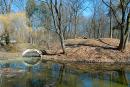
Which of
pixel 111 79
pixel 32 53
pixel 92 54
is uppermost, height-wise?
pixel 92 54

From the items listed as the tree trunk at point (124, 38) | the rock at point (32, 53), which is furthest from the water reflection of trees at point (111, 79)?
the rock at point (32, 53)

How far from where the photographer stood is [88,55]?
2731 centimetres

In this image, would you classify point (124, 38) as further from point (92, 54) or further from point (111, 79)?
point (111, 79)

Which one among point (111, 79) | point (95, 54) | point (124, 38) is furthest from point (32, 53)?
point (111, 79)

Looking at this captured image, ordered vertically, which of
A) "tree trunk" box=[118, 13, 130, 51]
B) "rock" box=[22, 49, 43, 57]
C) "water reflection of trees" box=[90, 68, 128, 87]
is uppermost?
"tree trunk" box=[118, 13, 130, 51]

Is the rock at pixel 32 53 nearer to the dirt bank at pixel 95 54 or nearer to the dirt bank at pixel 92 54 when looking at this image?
the dirt bank at pixel 92 54

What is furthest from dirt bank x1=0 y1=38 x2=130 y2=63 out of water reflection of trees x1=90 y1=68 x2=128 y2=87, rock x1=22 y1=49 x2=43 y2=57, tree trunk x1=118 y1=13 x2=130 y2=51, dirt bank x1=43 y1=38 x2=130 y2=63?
water reflection of trees x1=90 y1=68 x2=128 y2=87

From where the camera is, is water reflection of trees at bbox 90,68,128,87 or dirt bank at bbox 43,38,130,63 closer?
water reflection of trees at bbox 90,68,128,87

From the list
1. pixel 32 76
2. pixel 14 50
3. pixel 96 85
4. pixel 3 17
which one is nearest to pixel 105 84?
pixel 96 85

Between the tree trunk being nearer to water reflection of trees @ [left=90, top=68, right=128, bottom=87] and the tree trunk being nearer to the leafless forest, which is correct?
the leafless forest

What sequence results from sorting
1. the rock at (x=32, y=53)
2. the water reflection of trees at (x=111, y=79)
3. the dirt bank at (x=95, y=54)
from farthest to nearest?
the rock at (x=32, y=53) < the dirt bank at (x=95, y=54) < the water reflection of trees at (x=111, y=79)

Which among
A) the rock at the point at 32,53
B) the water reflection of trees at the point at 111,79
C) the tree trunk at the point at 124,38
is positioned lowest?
the water reflection of trees at the point at 111,79

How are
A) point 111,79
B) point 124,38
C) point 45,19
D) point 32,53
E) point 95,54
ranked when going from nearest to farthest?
point 111,79 < point 95,54 < point 124,38 < point 32,53 < point 45,19

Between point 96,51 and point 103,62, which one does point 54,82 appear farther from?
point 96,51
